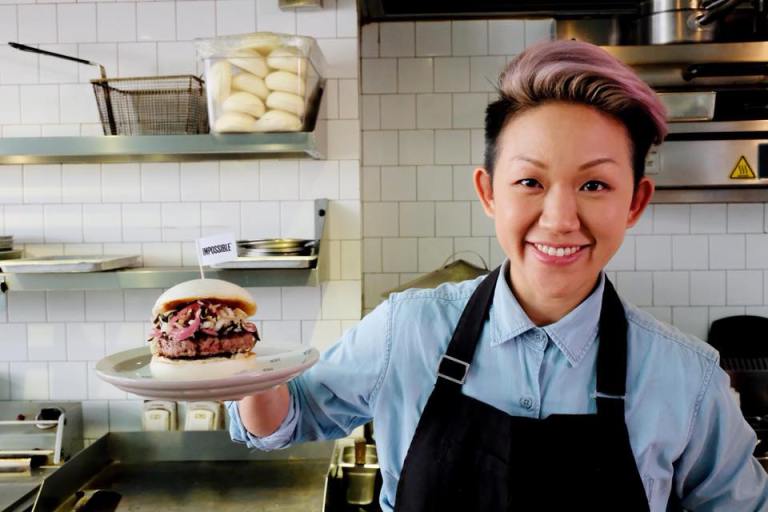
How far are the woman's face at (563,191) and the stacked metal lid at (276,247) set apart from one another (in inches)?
53.4

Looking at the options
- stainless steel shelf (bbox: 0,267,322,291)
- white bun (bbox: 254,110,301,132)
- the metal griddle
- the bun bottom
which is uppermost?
white bun (bbox: 254,110,301,132)

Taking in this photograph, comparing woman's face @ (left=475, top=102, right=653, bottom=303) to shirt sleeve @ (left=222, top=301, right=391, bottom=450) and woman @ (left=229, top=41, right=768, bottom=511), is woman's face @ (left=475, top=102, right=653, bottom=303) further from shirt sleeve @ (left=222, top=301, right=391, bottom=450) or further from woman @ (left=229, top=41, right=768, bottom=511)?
shirt sleeve @ (left=222, top=301, right=391, bottom=450)

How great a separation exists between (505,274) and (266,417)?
522 mm

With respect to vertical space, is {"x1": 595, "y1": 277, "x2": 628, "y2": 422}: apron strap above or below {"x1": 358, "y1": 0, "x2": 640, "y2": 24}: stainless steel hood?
below

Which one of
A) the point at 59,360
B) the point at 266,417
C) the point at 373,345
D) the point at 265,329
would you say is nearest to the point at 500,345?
the point at 373,345

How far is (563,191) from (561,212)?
4 centimetres

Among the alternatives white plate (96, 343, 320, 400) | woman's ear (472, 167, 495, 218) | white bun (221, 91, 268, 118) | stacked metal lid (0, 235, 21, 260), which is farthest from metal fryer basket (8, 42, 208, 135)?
woman's ear (472, 167, 495, 218)

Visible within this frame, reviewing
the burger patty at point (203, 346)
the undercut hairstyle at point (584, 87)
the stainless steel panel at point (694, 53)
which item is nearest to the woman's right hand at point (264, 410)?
the burger patty at point (203, 346)

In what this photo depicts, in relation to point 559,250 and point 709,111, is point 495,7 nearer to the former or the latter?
point 709,111

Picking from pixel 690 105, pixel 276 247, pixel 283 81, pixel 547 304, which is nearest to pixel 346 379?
pixel 547 304

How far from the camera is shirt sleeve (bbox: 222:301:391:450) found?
1.33m

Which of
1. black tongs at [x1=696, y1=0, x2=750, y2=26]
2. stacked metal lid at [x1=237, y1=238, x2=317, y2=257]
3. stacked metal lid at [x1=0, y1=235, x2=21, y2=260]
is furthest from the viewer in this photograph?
stacked metal lid at [x1=0, y1=235, x2=21, y2=260]

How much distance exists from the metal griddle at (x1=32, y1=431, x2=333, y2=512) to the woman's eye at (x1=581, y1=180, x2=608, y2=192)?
1.55 metres

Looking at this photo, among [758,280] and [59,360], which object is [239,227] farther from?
[758,280]
